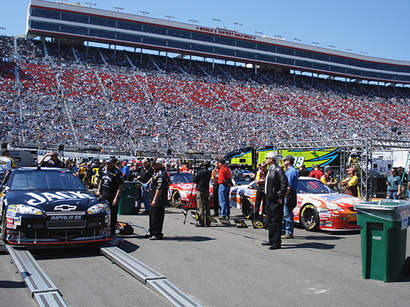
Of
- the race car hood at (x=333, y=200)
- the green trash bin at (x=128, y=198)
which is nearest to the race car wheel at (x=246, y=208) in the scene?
the race car hood at (x=333, y=200)

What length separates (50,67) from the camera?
48.1 m

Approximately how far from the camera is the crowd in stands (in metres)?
38.7

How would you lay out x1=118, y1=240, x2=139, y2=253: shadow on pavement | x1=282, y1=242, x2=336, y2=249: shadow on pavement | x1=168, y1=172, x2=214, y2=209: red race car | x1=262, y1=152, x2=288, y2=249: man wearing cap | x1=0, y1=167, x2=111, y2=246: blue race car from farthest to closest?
x1=168, y1=172, x2=214, y2=209: red race car
x1=282, y1=242, x2=336, y2=249: shadow on pavement
x1=262, y1=152, x2=288, y2=249: man wearing cap
x1=118, y1=240, x2=139, y2=253: shadow on pavement
x1=0, y1=167, x2=111, y2=246: blue race car

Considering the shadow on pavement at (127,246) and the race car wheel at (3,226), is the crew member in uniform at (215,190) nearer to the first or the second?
the shadow on pavement at (127,246)

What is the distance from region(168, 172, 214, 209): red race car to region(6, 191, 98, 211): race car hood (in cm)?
666

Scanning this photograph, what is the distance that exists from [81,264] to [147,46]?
56.0m

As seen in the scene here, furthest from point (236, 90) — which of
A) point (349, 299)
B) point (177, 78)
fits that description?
point (349, 299)

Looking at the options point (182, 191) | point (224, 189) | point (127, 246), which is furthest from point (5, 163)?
point (127, 246)

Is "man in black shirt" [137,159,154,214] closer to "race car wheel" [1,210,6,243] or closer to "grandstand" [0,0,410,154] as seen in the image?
"race car wheel" [1,210,6,243]

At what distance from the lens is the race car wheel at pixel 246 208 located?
40.0 ft

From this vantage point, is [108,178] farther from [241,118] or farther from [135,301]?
[241,118]

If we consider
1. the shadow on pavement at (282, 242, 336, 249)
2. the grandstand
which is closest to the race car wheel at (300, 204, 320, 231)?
the shadow on pavement at (282, 242, 336, 249)

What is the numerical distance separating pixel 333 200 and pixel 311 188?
103cm

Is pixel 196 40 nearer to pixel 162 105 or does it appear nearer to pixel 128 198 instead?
pixel 162 105
